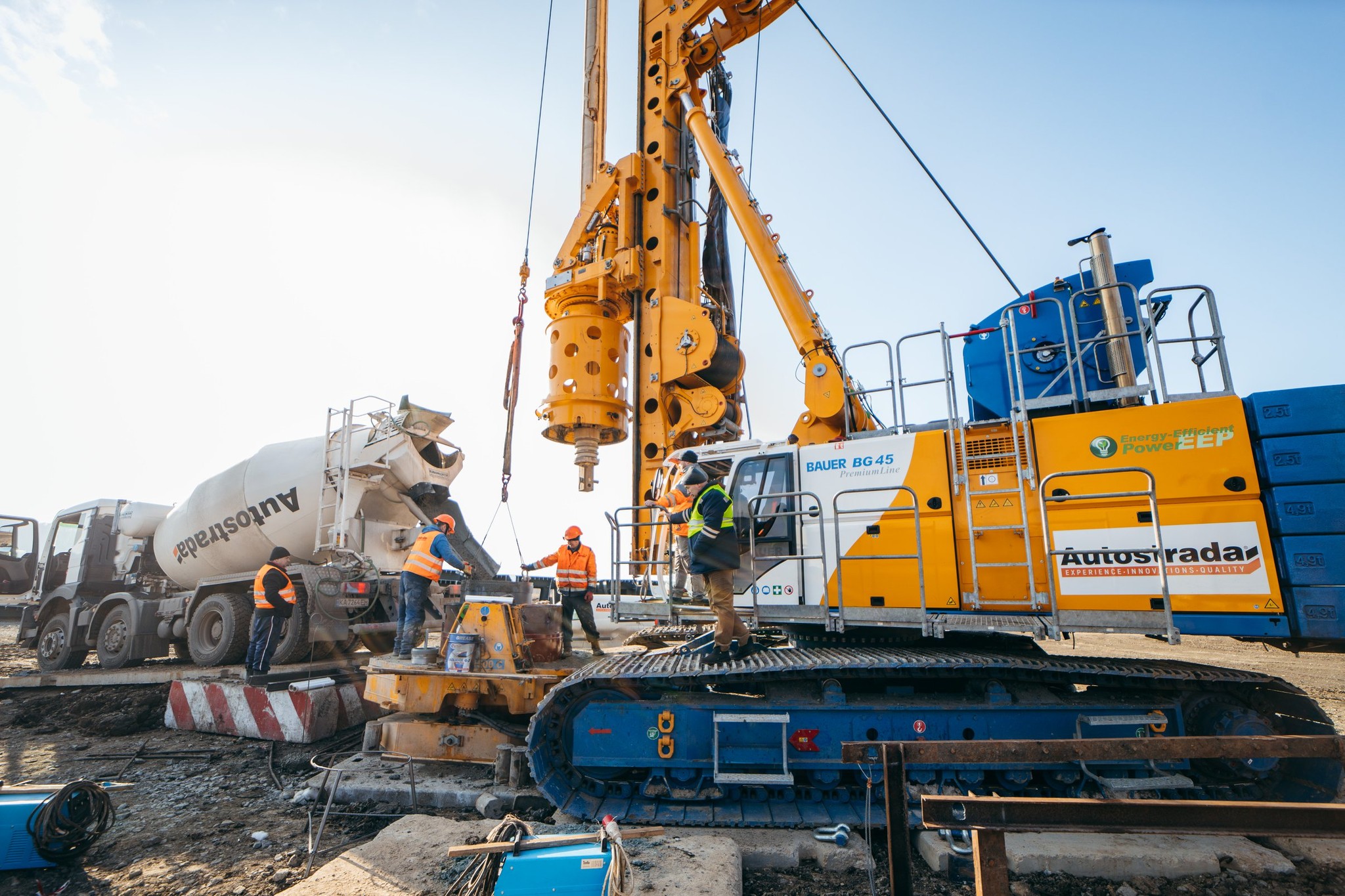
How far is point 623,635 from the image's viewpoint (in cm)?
1024

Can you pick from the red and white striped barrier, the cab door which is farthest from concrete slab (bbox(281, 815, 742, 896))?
the red and white striped barrier

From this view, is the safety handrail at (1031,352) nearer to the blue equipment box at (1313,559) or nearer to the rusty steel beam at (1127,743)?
the blue equipment box at (1313,559)

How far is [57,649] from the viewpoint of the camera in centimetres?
1234

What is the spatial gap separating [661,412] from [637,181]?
3.56m

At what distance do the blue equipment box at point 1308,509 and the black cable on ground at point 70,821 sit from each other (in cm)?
809

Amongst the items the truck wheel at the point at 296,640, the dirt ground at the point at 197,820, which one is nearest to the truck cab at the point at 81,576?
the dirt ground at the point at 197,820

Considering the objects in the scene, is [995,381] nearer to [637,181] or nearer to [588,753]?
[588,753]

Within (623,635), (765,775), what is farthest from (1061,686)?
(623,635)

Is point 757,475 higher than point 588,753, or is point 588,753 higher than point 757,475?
point 757,475

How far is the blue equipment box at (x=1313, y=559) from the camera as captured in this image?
4270mm

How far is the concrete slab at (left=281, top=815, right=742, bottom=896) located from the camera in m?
3.73

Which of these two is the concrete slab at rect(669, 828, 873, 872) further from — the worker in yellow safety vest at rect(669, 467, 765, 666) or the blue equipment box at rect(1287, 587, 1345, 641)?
the blue equipment box at rect(1287, 587, 1345, 641)

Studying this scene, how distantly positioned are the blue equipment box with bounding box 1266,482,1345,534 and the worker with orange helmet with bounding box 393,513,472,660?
6.74 metres

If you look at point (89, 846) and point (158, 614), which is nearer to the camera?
point (89, 846)
